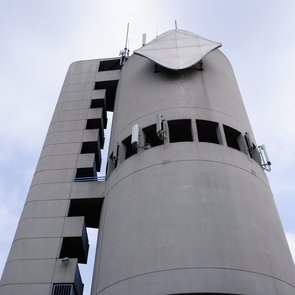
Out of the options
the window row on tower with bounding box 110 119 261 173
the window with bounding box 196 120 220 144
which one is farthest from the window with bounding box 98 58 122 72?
the window with bounding box 196 120 220 144

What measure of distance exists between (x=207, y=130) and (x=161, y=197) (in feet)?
28.4

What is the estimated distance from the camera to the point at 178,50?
32.8 metres

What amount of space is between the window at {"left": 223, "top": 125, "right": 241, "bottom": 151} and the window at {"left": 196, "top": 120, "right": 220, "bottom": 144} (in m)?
0.84

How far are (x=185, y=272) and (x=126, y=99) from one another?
1837cm

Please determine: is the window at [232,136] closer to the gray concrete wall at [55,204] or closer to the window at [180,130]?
the window at [180,130]

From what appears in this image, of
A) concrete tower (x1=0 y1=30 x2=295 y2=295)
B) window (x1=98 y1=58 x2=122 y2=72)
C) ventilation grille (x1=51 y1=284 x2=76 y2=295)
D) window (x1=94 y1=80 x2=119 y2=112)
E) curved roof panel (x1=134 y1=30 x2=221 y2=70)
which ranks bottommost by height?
ventilation grille (x1=51 y1=284 x2=76 y2=295)

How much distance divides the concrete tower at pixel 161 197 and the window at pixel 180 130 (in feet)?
0.35

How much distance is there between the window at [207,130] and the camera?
26.7 metres

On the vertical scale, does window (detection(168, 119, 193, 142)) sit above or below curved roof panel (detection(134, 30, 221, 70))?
below

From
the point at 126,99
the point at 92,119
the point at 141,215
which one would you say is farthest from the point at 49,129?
the point at 141,215

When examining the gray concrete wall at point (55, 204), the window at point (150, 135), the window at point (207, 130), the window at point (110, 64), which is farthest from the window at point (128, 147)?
the window at point (110, 64)

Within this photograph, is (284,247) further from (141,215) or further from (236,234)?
(141,215)

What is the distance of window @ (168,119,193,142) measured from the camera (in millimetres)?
26719

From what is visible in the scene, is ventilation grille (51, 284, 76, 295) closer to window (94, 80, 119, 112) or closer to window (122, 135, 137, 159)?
window (122, 135, 137, 159)
